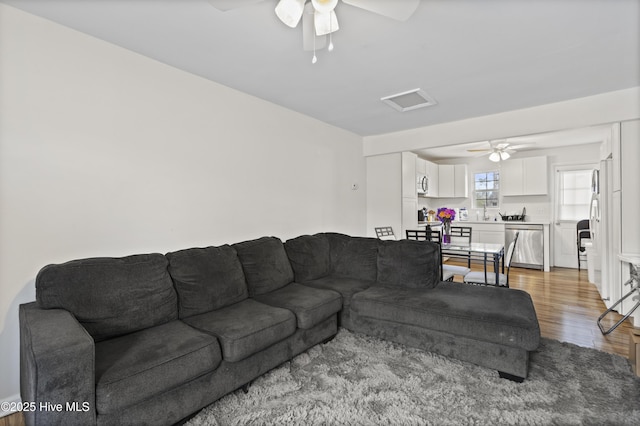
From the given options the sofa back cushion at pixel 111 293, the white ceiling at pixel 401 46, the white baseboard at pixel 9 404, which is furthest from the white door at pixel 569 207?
the white baseboard at pixel 9 404

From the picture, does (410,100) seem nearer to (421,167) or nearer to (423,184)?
(421,167)

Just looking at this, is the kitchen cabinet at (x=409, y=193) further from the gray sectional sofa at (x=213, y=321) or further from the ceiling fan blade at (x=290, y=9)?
the ceiling fan blade at (x=290, y=9)

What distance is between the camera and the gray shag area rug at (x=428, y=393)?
183cm

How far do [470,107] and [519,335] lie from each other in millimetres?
2763

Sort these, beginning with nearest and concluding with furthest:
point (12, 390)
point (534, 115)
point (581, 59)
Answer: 1. point (12, 390)
2. point (581, 59)
3. point (534, 115)

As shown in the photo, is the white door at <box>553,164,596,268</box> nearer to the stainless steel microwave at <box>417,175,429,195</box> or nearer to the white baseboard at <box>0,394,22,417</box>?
the stainless steel microwave at <box>417,175,429,195</box>

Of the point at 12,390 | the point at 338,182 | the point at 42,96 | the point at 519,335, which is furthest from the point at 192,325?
the point at 338,182

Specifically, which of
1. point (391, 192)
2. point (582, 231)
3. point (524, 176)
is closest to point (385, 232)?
point (391, 192)

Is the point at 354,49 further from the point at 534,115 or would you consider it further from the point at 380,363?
the point at 534,115

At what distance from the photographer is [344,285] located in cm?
315

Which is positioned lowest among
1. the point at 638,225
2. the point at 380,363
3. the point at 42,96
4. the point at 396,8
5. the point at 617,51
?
the point at 380,363

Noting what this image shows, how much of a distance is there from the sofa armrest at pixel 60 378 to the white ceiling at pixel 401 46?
6.28 ft

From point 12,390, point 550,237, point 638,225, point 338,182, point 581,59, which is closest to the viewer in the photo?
point 12,390

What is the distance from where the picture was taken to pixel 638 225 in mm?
3293
